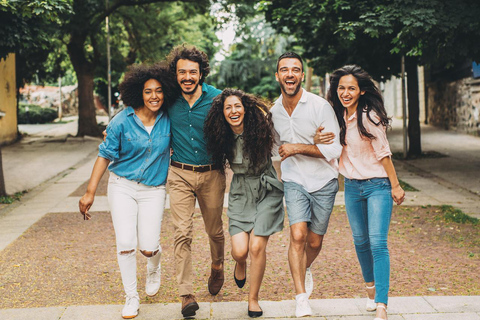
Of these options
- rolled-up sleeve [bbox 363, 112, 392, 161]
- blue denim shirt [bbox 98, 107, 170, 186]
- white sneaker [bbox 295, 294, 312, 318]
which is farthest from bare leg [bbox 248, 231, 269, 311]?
rolled-up sleeve [bbox 363, 112, 392, 161]

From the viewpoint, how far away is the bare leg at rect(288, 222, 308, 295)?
421cm

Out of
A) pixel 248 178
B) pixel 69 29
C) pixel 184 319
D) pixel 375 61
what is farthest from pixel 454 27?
pixel 69 29

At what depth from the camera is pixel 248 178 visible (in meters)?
4.41

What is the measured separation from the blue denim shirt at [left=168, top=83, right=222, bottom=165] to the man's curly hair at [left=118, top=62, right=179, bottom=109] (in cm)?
11

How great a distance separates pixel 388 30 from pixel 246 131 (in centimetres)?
698

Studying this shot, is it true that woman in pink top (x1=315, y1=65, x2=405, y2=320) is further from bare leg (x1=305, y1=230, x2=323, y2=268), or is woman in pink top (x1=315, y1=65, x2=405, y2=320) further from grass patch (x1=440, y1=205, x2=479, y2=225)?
grass patch (x1=440, y1=205, x2=479, y2=225)

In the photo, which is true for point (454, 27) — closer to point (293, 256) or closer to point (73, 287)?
point (293, 256)

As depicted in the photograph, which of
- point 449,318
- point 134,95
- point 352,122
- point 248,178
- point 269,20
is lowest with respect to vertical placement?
point 449,318

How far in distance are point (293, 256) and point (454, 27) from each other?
22.5 feet

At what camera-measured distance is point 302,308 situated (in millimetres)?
4168

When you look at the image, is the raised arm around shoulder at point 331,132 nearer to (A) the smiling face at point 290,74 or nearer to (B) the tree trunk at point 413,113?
(A) the smiling face at point 290,74

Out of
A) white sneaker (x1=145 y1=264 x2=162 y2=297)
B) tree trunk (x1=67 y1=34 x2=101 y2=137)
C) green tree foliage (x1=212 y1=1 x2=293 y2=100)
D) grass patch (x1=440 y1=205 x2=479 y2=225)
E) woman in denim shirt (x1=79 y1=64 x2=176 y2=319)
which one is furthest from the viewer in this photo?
green tree foliage (x1=212 y1=1 x2=293 y2=100)

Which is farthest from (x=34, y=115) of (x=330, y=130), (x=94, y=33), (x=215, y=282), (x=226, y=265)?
(x=330, y=130)

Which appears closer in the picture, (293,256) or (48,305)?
(293,256)
